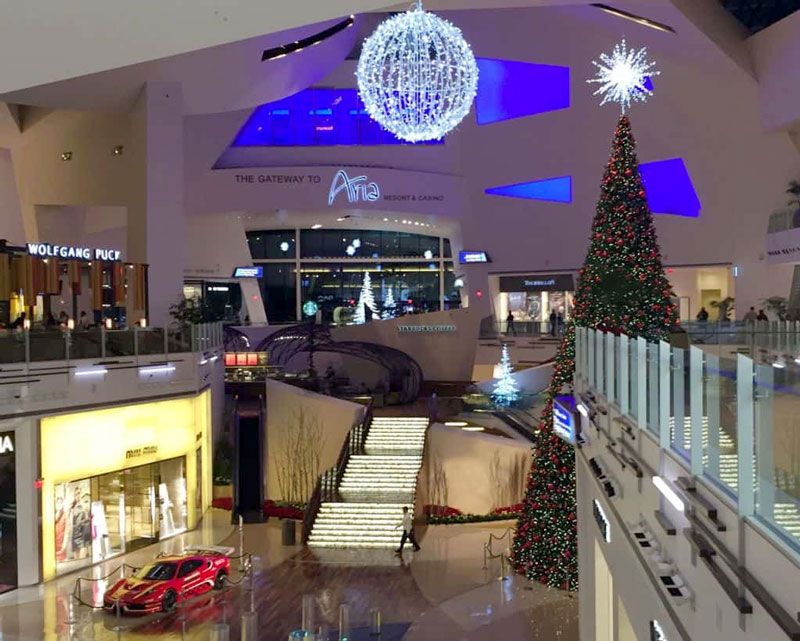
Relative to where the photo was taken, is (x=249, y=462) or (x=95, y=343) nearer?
(x=95, y=343)

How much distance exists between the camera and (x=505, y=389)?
87.6 ft

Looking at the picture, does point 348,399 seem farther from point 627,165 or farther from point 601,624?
point 601,624

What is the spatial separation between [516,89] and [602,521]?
Answer: 31.9 meters

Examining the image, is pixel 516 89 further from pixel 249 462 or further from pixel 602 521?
pixel 602 521

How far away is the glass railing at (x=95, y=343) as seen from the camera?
15.4 meters

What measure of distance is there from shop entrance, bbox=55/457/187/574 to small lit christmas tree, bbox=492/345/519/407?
805 cm

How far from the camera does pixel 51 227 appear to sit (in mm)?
29562

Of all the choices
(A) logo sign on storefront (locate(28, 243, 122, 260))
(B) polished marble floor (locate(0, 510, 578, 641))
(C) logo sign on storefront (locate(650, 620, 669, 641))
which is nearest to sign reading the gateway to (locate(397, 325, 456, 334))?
(A) logo sign on storefront (locate(28, 243, 122, 260))

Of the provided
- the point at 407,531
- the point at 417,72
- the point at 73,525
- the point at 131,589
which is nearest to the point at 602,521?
the point at 131,589

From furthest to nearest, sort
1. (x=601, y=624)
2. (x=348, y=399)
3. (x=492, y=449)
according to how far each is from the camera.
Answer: (x=348, y=399) → (x=492, y=449) → (x=601, y=624)

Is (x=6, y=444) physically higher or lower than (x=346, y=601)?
higher

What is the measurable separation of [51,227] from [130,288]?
9130 mm

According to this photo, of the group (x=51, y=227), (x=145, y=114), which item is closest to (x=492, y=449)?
(x=145, y=114)

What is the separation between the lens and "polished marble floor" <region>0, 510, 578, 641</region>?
13016mm
